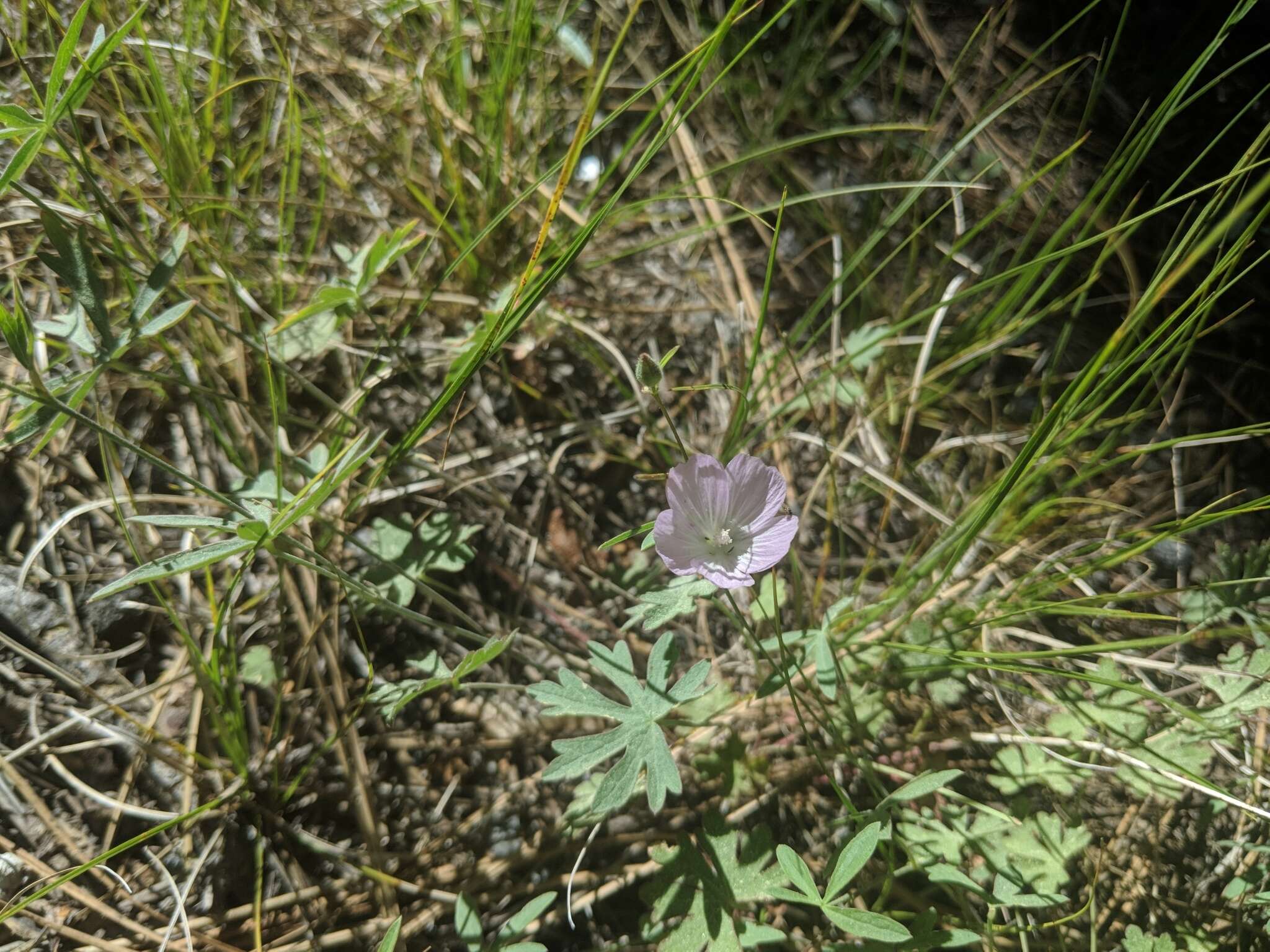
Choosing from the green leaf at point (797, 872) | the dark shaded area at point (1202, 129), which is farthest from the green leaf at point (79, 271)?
the dark shaded area at point (1202, 129)

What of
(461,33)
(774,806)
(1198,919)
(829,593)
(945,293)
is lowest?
(1198,919)

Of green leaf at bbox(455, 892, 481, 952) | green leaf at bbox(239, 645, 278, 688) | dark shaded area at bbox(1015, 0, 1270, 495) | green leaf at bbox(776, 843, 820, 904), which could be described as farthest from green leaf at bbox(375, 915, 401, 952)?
dark shaded area at bbox(1015, 0, 1270, 495)

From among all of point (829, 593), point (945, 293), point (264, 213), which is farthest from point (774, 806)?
point (264, 213)

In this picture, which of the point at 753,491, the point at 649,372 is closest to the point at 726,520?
A: the point at 753,491

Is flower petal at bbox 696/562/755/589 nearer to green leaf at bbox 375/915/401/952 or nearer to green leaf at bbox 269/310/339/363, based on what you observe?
green leaf at bbox 375/915/401/952

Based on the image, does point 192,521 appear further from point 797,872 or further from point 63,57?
point 797,872

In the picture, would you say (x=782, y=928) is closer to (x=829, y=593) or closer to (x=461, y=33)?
(x=829, y=593)

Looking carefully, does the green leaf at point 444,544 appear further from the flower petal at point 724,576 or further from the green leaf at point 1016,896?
the green leaf at point 1016,896
